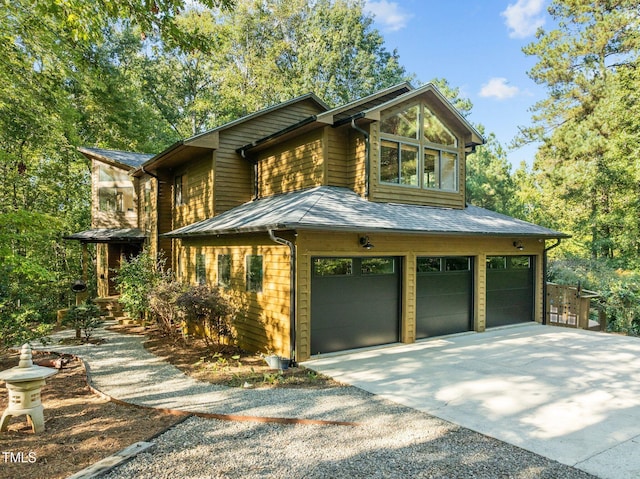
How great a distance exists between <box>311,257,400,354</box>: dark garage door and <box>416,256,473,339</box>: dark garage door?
2.44ft

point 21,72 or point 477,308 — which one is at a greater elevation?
point 21,72

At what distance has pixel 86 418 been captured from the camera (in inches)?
195

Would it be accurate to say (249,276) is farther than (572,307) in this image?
No

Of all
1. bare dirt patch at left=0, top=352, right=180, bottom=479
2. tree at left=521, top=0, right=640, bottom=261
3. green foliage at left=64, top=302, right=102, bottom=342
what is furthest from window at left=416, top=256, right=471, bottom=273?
tree at left=521, top=0, right=640, bottom=261

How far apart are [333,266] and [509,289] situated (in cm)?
592

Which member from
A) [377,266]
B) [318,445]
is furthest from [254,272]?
[318,445]

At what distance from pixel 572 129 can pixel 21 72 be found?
869 inches

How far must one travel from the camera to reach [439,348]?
845 cm

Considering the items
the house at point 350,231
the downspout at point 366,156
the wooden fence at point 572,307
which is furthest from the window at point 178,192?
the wooden fence at point 572,307

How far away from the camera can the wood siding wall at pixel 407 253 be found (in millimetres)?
7254

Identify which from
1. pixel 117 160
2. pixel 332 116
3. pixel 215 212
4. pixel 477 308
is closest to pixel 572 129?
pixel 477 308

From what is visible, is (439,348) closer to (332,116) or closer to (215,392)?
(215,392)

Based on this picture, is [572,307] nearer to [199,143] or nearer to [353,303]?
[353,303]

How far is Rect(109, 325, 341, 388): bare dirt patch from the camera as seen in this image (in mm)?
6281
